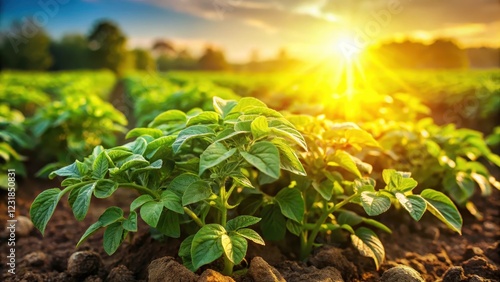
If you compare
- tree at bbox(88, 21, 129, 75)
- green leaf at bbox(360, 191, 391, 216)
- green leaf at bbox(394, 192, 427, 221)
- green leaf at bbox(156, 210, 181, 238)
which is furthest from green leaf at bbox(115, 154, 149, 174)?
tree at bbox(88, 21, 129, 75)

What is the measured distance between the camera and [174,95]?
13.7ft

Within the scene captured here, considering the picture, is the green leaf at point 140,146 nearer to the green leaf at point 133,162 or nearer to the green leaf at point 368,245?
the green leaf at point 133,162

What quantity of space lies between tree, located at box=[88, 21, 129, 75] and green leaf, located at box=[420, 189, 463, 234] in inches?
2449

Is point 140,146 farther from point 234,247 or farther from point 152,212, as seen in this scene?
point 234,247

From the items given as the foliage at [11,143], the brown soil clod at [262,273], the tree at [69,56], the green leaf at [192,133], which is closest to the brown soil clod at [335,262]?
the brown soil clod at [262,273]

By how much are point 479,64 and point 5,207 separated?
5.72m

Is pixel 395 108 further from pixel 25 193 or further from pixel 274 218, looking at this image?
pixel 25 193

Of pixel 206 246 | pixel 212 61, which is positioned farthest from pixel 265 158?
pixel 212 61

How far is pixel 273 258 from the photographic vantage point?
2.25 meters

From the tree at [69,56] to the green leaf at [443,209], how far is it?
220ft

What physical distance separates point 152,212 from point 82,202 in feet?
0.91

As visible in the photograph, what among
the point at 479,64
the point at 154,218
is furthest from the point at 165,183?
the point at 479,64

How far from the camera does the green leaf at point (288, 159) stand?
1701 millimetres

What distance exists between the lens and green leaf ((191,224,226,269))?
5.21 feet
